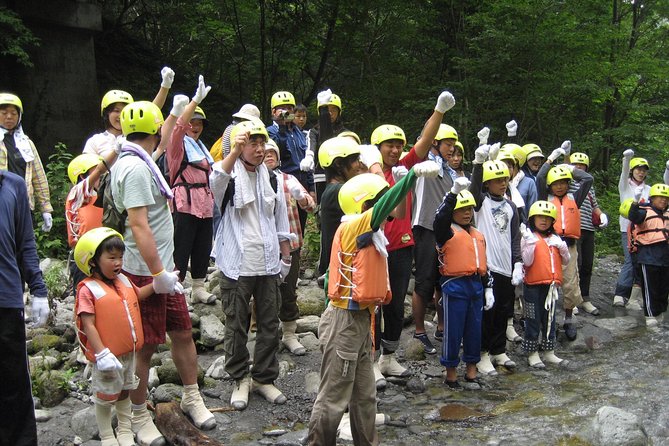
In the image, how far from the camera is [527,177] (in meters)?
8.73

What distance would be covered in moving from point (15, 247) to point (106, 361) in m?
Answer: 1.00

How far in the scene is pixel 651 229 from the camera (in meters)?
8.90

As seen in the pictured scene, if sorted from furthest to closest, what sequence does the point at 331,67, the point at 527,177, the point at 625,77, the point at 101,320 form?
1. the point at 331,67
2. the point at 625,77
3. the point at 527,177
4. the point at 101,320

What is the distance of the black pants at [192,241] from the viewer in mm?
6902

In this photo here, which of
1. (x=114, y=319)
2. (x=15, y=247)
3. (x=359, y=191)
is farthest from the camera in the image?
(x=359, y=191)

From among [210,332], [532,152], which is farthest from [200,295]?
[532,152]

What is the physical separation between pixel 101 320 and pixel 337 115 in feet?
14.2

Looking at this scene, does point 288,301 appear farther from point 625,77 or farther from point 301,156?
point 625,77

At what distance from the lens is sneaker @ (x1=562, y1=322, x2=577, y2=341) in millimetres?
8125

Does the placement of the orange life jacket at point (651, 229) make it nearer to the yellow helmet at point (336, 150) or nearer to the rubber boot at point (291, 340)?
the rubber boot at point (291, 340)

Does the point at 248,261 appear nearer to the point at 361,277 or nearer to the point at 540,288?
the point at 361,277

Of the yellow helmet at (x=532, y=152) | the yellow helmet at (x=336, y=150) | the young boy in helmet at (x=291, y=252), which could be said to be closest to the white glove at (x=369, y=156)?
the yellow helmet at (x=336, y=150)

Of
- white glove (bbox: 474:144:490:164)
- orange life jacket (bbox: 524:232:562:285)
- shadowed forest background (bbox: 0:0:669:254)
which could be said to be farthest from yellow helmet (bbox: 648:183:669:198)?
shadowed forest background (bbox: 0:0:669:254)

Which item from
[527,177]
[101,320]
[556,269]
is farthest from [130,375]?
[527,177]
